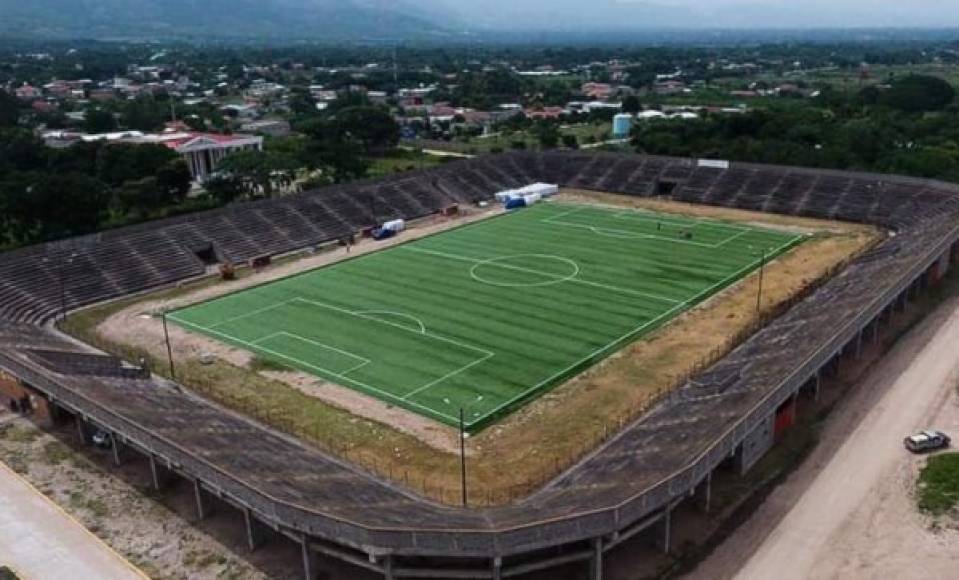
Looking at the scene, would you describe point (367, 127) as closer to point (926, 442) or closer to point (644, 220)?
point (644, 220)

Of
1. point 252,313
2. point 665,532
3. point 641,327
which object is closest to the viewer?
point 665,532

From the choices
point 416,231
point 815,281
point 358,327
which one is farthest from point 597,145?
point 358,327

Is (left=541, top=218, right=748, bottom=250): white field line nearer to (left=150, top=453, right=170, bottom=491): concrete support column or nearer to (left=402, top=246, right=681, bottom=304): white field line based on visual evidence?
(left=402, top=246, right=681, bottom=304): white field line

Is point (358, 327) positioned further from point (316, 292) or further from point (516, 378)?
point (516, 378)

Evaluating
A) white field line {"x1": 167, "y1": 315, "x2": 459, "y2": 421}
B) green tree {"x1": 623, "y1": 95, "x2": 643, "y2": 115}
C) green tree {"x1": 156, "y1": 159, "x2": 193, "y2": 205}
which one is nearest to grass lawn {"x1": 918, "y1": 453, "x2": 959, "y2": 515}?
white field line {"x1": 167, "y1": 315, "x2": 459, "y2": 421}

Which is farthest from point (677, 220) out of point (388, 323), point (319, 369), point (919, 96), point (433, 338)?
point (919, 96)

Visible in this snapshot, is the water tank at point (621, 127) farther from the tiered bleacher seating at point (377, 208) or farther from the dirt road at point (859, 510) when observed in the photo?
the dirt road at point (859, 510)

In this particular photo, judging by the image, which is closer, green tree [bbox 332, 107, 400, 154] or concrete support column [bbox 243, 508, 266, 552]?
concrete support column [bbox 243, 508, 266, 552]
